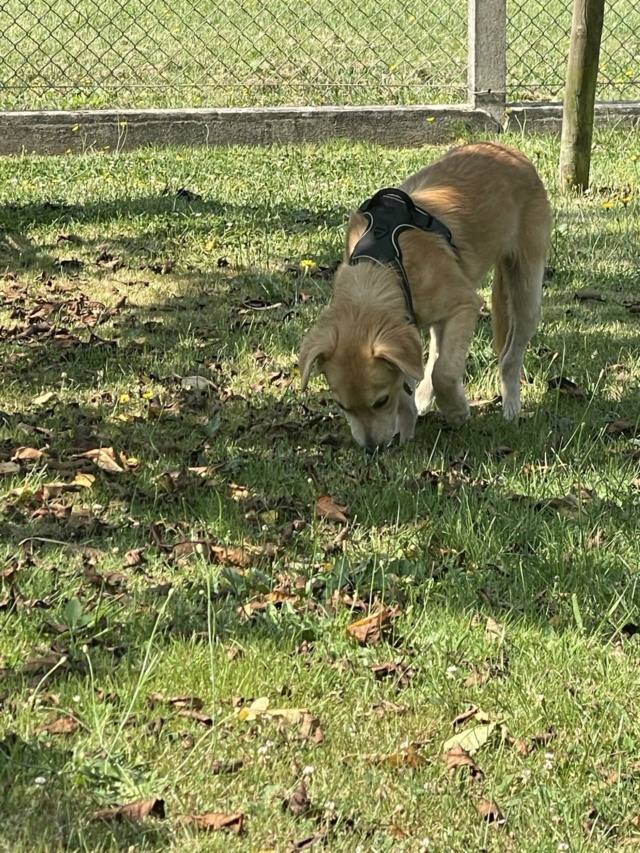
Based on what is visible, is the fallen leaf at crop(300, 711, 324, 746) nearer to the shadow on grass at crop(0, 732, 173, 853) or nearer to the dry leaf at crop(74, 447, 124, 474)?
the shadow on grass at crop(0, 732, 173, 853)

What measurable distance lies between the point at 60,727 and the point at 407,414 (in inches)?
97.8

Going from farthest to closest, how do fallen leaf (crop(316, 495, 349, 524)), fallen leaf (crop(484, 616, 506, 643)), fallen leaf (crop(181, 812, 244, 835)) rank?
fallen leaf (crop(316, 495, 349, 524)) → fallen leaf (crop(484, 616, 506, 643)) → fallen leaf (crop(181, 812, 244, 835))

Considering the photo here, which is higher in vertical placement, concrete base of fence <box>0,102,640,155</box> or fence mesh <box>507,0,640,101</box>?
fence mesh <box>507,0,640,101</box>

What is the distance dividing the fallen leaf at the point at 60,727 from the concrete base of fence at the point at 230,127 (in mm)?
7826

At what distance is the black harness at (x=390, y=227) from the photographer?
188 inches

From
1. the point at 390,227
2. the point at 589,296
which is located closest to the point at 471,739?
the point at 390,227

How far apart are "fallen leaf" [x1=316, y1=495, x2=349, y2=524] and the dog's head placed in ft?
1.64

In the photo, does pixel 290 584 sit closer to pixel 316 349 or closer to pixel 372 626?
pixel 372 626

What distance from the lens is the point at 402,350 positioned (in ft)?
14.6

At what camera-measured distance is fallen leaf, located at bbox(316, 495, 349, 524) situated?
4074 mm

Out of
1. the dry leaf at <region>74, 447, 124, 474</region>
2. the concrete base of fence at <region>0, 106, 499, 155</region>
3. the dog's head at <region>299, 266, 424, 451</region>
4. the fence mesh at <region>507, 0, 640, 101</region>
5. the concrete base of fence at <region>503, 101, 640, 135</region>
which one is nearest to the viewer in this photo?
the dry leaf at <region>74, 447, 124, 474</region>

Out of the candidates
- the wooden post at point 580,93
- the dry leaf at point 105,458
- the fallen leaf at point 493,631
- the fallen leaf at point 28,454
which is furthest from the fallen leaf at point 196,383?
the wooden post at point 580,93

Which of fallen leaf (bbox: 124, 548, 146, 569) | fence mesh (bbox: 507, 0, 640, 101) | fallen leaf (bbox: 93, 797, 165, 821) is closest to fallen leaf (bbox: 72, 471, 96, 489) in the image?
fallen leaf (bbox: 124, 548, 146, 569)

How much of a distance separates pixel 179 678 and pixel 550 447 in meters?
2.12
